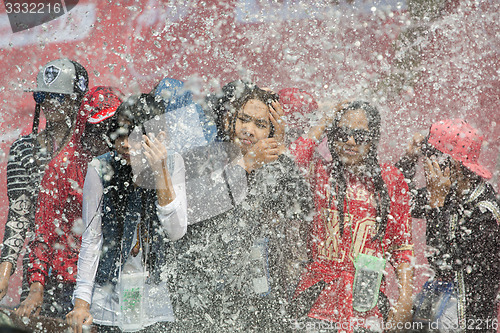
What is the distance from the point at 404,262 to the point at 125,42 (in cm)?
205

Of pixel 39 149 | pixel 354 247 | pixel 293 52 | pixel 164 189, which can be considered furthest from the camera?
pixel 293 52

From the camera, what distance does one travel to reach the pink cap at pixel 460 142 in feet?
8.08

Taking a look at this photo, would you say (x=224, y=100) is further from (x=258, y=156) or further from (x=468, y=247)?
(x=468, y=247)

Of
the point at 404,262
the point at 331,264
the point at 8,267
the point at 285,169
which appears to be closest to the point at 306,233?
the point at 331,264

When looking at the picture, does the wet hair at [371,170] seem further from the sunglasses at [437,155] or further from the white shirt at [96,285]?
the white shirt at [96,285]

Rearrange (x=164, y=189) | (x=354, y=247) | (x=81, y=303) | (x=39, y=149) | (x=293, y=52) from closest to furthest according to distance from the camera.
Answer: (x=164, y=189)
(x=81, y=303)
(x=354, y=247)
(x=39, y=149)
(x=293, y=52)

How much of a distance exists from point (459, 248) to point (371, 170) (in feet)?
2.05

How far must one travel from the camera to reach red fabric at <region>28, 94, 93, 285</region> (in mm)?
2352

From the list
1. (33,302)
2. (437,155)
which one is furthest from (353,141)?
(33,302)

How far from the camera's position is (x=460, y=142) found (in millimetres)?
2486

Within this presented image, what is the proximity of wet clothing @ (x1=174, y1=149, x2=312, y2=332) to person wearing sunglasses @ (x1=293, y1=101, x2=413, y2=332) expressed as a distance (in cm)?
11

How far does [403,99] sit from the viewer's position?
2.64 m

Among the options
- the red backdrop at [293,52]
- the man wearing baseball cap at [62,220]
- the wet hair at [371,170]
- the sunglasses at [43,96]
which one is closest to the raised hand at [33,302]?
the man wearing baseball cap at [62,220]

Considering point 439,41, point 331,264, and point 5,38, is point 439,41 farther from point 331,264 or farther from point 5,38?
point 5,38
